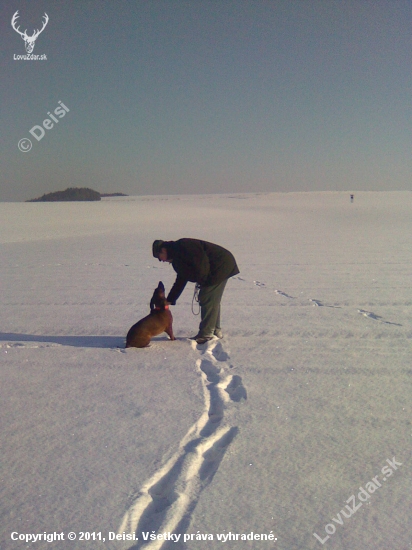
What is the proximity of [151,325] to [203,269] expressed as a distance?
745 millimetres

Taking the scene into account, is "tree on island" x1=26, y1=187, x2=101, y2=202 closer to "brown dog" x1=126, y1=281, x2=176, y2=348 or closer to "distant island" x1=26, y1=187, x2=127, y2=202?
"distant island" x1=26, y1=187, x2=127, y2=202

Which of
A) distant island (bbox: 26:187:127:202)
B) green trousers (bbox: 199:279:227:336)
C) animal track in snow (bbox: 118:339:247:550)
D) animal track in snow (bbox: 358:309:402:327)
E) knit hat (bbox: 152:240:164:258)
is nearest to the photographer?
animal track in snow (bbox: 118:339:247:550)

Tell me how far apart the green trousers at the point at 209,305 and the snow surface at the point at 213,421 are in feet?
0.66

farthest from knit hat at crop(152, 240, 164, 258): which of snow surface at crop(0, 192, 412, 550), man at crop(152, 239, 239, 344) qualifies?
snow surface at crop(0, 192, 412, 550)

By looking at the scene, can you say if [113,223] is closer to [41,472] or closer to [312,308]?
[312,308]

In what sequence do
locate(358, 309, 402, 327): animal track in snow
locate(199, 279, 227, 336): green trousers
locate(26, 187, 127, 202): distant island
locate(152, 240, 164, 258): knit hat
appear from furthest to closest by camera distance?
1. locate(26, 187, 127, 202): distant island
2. locate(358, 309, 402, 327): animal track in snow
3. locate(199, 279, 227, 336): green trousers
4. locate(152, 240, 164, 258): knit hat

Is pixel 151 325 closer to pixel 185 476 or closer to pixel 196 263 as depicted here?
pixel 196 263

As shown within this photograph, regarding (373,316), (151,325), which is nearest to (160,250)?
(151,325)

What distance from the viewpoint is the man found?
4402 mm

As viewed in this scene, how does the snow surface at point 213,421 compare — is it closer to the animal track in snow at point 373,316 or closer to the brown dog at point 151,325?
the animal track in snow at point 373,316

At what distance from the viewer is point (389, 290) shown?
23.2 ft

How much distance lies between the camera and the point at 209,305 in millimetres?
4703

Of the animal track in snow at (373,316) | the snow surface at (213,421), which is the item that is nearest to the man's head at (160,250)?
the snow surface at (213,421)

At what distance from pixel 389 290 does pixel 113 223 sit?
1887 cm
